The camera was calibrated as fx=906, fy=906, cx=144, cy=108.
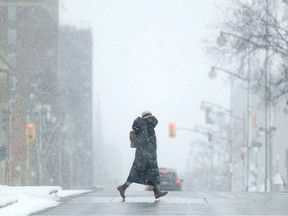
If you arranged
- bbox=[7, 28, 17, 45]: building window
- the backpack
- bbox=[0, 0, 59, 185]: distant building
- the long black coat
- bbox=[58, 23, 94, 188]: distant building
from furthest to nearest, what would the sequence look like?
bbox=[58, 23, 94, 188]: distant building < bbox=[7, 28, 17, 45]: building window < bbox=[0, 0, 59, 185]: distant building < the backpack < the long black coat

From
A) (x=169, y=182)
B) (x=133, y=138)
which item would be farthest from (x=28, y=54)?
(x=133, y=138)

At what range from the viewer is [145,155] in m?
15.0

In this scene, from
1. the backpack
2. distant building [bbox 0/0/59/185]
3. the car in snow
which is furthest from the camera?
distant building [bbox 0/0/59/185]

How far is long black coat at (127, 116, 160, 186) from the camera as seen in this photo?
15.1 metres

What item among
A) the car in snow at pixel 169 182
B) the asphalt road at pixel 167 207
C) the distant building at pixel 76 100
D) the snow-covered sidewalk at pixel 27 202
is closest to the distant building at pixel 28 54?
the distant building at pixel 76 100

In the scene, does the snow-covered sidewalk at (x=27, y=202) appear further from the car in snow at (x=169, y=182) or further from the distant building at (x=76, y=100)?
the distant building at (x=76, y=100)

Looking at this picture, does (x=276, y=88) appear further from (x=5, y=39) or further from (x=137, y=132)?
(x=5, y=39)

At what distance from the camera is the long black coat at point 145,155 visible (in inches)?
593

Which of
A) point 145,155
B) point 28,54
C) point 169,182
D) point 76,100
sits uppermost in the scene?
point 28,54

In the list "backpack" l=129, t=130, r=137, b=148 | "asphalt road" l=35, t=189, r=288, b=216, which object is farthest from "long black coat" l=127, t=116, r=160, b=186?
"asphalt road" l=35, t=189, r=288, b=216

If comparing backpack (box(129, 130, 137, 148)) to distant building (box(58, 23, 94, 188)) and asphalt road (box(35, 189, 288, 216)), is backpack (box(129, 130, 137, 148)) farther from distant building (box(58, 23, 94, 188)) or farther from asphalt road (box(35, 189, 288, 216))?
distant building (box(58, 23, 94, 188))

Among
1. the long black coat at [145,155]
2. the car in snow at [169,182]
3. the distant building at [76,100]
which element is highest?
the distant building at [76,100]

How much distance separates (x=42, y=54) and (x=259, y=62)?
66.6 m

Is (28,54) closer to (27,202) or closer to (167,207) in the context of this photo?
(27,202)
